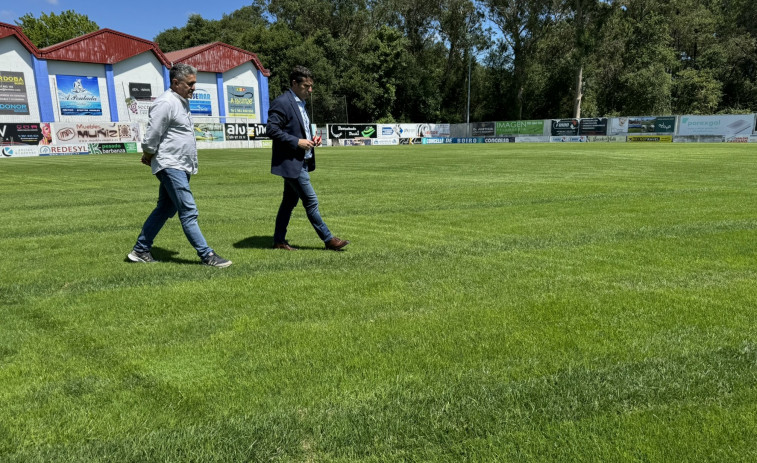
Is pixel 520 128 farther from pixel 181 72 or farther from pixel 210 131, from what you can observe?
pixel 181 72

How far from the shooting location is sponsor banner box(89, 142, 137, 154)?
33000 millimetres

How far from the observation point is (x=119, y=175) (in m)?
15.7

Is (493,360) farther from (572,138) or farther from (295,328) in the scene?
(572,138)

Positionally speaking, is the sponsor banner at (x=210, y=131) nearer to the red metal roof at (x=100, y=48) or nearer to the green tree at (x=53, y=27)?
the red metal roof at (x=100, y=48)

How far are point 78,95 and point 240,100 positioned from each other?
13.9m

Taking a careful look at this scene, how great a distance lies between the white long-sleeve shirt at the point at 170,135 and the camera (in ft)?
15.6

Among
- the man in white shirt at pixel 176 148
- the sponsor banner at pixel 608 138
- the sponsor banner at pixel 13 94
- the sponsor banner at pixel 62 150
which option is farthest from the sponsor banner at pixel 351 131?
the man in white shirt at pixel 176 148

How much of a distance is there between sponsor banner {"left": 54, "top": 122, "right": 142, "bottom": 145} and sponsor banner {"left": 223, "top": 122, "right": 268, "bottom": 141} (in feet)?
21.1

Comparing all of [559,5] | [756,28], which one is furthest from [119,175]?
[756,28]

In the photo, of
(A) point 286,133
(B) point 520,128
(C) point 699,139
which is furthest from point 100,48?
(C) point 699,139

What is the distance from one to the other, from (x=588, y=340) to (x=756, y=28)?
66.9 metres

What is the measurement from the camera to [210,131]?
39.2 meters

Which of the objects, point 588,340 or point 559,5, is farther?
point 559,5

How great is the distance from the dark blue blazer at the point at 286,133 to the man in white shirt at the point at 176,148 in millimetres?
812
